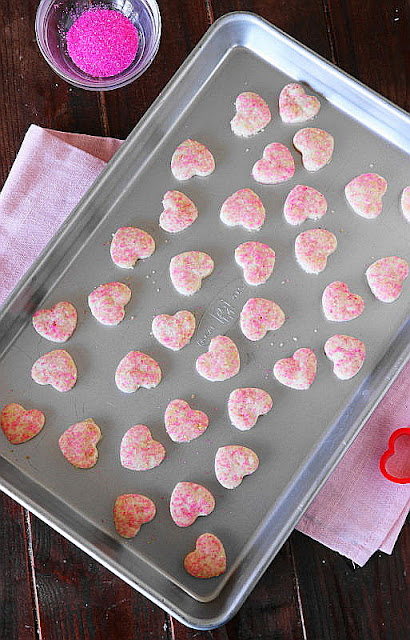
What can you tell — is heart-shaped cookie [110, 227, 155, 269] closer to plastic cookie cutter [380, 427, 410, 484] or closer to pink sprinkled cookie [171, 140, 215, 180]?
pink sprinkled cookie [171, 140, 215, 180]

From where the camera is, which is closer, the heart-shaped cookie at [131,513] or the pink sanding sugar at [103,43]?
the heart-shaped cookie at [131,513]

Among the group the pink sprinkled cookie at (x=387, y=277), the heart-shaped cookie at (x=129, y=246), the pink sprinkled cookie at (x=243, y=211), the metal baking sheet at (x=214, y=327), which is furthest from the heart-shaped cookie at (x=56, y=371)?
the pink sprinkled cookie at (x=387, y=277)

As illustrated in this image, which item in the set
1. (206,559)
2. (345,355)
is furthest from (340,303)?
(206,559)

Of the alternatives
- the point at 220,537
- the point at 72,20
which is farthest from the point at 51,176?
the point at 220,537

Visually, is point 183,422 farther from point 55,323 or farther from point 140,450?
point 55,323

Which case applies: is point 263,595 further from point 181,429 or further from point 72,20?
point 72,20

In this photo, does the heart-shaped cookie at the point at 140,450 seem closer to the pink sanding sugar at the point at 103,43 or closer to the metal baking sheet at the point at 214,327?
the metal baking sheet at the point at 214,327

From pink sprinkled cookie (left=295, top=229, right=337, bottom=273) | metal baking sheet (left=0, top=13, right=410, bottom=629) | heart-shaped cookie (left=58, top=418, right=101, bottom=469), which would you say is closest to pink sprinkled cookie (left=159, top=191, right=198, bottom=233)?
metal baking sheet (left=0, top=13, right=410, bottom=629)
